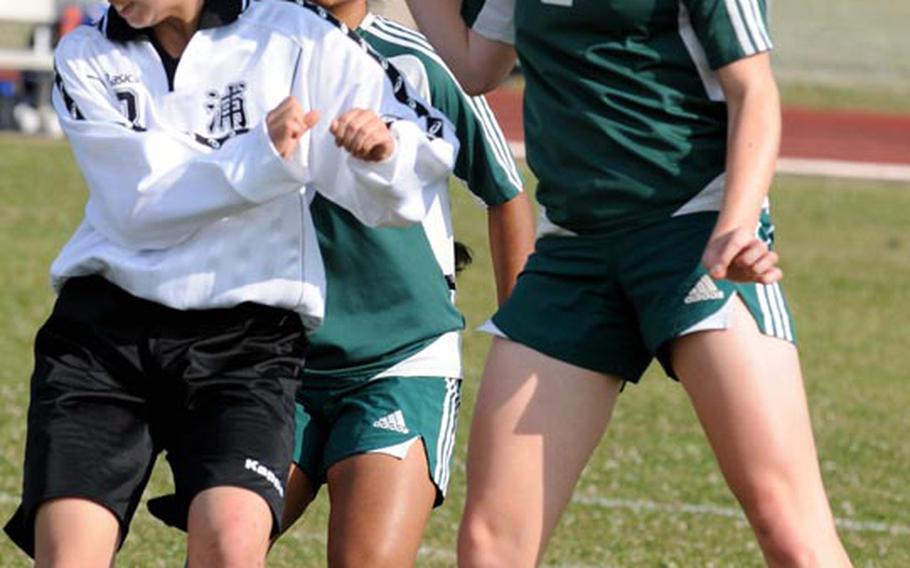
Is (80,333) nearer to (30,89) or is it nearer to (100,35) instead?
(100,35)

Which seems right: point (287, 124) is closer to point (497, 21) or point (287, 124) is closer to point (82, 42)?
point (82, 42)

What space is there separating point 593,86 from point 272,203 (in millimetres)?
658

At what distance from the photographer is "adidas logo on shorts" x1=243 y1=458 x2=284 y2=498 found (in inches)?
153

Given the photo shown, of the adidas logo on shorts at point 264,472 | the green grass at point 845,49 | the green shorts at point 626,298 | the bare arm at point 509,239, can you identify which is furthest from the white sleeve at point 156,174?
the green grass at point 845,49

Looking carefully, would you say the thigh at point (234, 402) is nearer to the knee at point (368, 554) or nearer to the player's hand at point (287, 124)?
the player's hand at point (287, 124)

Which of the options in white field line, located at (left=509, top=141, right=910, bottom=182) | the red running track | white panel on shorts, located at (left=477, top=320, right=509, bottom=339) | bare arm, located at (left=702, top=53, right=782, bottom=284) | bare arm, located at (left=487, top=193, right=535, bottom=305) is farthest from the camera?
the red running track

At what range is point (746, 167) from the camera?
3.95 metres

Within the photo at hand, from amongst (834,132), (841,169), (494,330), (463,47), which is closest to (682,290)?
(494,330)

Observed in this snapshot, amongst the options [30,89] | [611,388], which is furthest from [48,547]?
[30,89]

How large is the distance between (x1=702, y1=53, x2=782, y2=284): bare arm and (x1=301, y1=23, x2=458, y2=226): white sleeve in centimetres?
55

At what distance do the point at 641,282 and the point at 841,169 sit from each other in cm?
1774

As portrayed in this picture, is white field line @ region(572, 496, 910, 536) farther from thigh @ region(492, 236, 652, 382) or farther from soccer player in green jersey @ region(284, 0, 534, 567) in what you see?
thigh @ region(492, 236, 652, 382)

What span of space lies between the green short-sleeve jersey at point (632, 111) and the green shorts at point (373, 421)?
0.65m

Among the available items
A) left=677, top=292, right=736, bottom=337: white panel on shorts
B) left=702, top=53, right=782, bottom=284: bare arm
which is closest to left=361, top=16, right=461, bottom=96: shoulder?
left=702, top=53, right=782, bottom=284: bare arm
